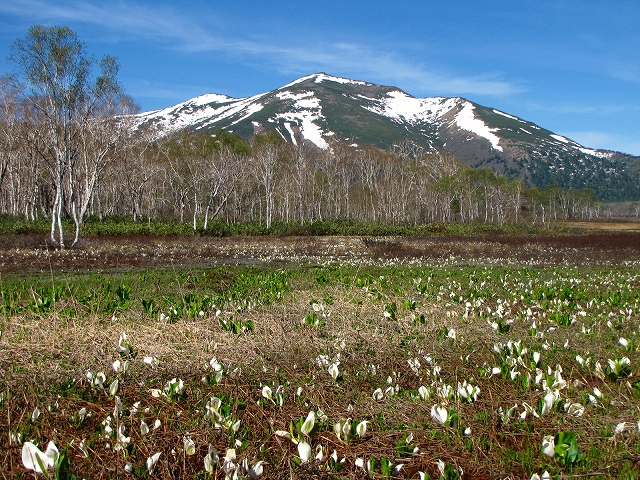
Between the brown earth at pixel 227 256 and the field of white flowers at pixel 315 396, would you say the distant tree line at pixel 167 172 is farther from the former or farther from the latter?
the field of white flowers at pixel 315 396

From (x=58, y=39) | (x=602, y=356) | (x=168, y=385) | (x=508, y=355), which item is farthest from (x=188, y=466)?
(x=58, y=39)

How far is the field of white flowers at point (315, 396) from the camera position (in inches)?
129

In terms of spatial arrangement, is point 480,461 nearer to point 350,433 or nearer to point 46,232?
point 350,433

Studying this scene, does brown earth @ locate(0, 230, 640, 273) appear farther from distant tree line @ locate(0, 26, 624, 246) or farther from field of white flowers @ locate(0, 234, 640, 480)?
field of white flowers @ locate(0, 234, 640, 480)

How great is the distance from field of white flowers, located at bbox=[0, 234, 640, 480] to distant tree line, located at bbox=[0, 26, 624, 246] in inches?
945

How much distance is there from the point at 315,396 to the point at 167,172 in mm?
58880

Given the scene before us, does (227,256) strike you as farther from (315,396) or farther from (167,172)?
(167,172)

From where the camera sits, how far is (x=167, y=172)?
5891 centimetres

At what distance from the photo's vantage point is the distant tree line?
2803 cm

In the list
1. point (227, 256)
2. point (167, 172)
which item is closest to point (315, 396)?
point (227, 256)

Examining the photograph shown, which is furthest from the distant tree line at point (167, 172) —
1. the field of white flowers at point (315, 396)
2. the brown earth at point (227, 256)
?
the field of white flowers at point (315, 396)

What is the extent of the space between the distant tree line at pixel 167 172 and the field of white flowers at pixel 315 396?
24000mm

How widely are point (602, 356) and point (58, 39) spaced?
1202 inches

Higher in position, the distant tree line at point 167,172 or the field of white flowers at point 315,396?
the distant tree line at point 167,172
